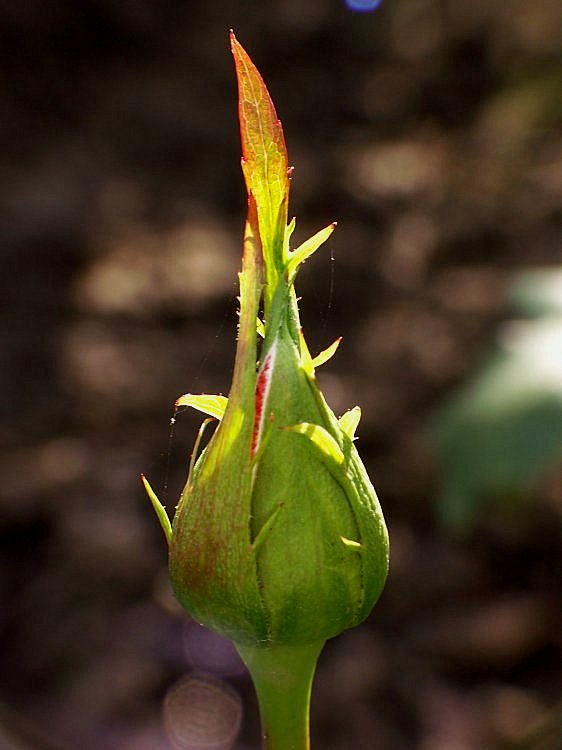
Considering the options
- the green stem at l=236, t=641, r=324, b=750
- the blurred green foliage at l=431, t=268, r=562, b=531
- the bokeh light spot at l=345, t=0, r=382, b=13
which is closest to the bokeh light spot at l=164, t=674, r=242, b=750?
the blurred green foliage at l=431, t=268, r=562, b=531

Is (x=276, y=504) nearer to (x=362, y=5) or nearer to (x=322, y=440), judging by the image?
(x=322, y=440)

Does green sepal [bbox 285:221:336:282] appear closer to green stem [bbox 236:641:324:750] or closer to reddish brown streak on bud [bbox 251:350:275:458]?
reddish brown streak on bud [bbox 251:350:275:458]

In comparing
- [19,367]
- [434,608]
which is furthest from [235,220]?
[434,608]

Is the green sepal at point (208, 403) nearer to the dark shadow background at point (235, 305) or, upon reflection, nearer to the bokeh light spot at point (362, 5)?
the dark shadow background at point (235, 305)

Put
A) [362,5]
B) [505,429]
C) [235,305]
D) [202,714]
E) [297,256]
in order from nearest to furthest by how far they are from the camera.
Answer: [297,256] < [505,429] < [202,714] < [235,305] < [362,5]

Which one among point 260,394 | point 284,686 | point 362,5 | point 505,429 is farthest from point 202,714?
point 362,5

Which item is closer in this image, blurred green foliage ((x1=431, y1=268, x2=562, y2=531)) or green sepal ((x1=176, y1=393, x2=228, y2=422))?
green sepal ((x1=176, y1=393, x2=228, y2=422))

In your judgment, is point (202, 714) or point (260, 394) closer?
point (260, 394)
